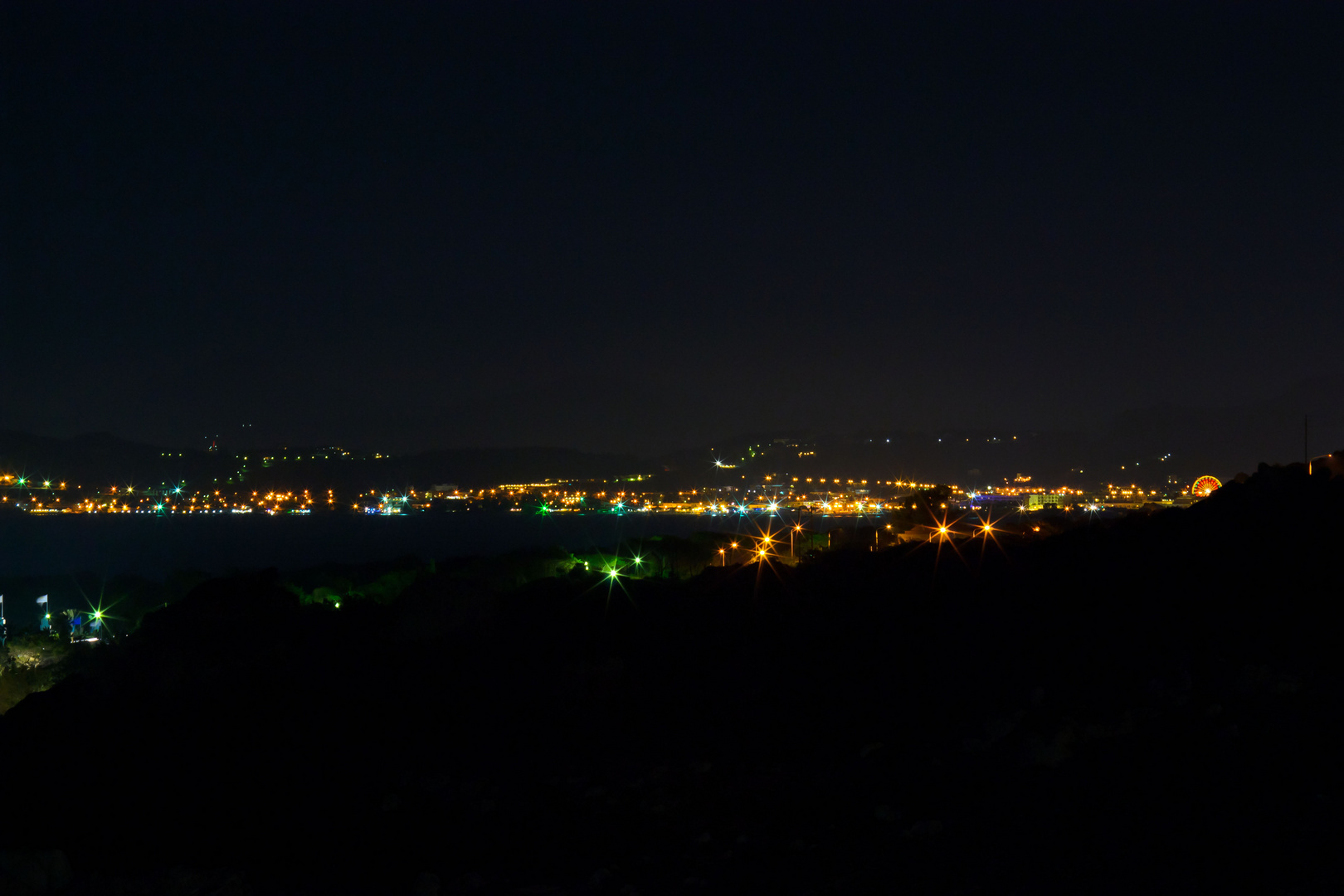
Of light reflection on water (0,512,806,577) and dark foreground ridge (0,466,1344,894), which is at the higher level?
dark foreground ridge (0,466,1344,894)

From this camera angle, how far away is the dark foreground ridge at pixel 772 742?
Result: 504 centimetres

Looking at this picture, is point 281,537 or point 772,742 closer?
point 772,742

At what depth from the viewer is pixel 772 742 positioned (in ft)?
24.6

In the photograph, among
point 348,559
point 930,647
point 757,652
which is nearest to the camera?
point 930,647

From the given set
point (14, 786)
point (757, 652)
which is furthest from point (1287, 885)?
point (14, 786)

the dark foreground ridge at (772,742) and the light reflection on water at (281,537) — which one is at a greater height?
the dark foreground ridge at (772,742)

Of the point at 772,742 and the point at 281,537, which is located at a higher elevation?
the point at 772,742

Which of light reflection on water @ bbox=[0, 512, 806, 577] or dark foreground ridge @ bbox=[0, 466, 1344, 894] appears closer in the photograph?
dark foreground ridge @ bbox=[0, 466, 1344, 894]

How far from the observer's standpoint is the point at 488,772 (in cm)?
764

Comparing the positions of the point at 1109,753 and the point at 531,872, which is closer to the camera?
the point at 531,872

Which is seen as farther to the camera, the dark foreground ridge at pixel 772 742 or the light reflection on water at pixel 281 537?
the light reflection on water at pixel 281 537

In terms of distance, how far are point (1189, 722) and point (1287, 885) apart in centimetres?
216

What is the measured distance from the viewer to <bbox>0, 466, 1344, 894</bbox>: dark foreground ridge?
5035 mm

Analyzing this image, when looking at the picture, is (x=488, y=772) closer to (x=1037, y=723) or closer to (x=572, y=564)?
(x=1037, y=723)
